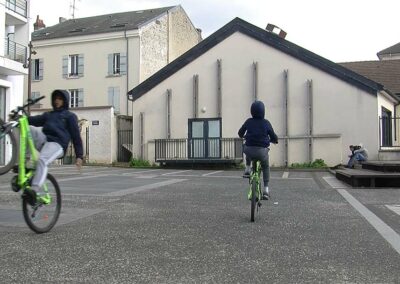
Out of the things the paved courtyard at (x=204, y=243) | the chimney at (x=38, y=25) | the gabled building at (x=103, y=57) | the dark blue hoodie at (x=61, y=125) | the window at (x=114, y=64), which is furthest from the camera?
the chimney at (x=38, y=25)

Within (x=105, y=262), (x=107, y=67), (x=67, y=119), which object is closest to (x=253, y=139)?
(x=67, y=119)

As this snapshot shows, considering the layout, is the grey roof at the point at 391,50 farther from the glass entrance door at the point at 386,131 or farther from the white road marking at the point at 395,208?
the white road marking at the point at 395,208

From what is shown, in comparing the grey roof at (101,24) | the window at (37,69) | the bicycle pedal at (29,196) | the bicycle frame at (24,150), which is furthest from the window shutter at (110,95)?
the bicycle pedal at (29,196)

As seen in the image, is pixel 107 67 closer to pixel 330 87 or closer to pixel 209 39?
pixel 209 39

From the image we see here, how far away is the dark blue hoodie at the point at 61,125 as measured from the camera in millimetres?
5973

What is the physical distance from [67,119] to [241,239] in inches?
103

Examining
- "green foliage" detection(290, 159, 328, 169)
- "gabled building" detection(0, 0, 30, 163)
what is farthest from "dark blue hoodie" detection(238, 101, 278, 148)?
"gabled building" detection(0, 0, 30, 163)

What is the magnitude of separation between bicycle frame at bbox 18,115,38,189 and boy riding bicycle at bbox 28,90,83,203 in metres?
0.10

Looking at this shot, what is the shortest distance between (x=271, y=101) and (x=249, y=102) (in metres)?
1.14

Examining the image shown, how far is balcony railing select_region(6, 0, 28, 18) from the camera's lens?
24.4m

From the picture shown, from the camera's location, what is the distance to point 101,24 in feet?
135

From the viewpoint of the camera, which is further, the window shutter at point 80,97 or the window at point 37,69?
the window at point 37,69

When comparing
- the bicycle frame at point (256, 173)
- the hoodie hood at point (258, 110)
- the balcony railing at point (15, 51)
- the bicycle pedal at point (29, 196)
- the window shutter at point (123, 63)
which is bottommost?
the bicycle pedal at point (29, 196)

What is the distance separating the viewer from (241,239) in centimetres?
574
